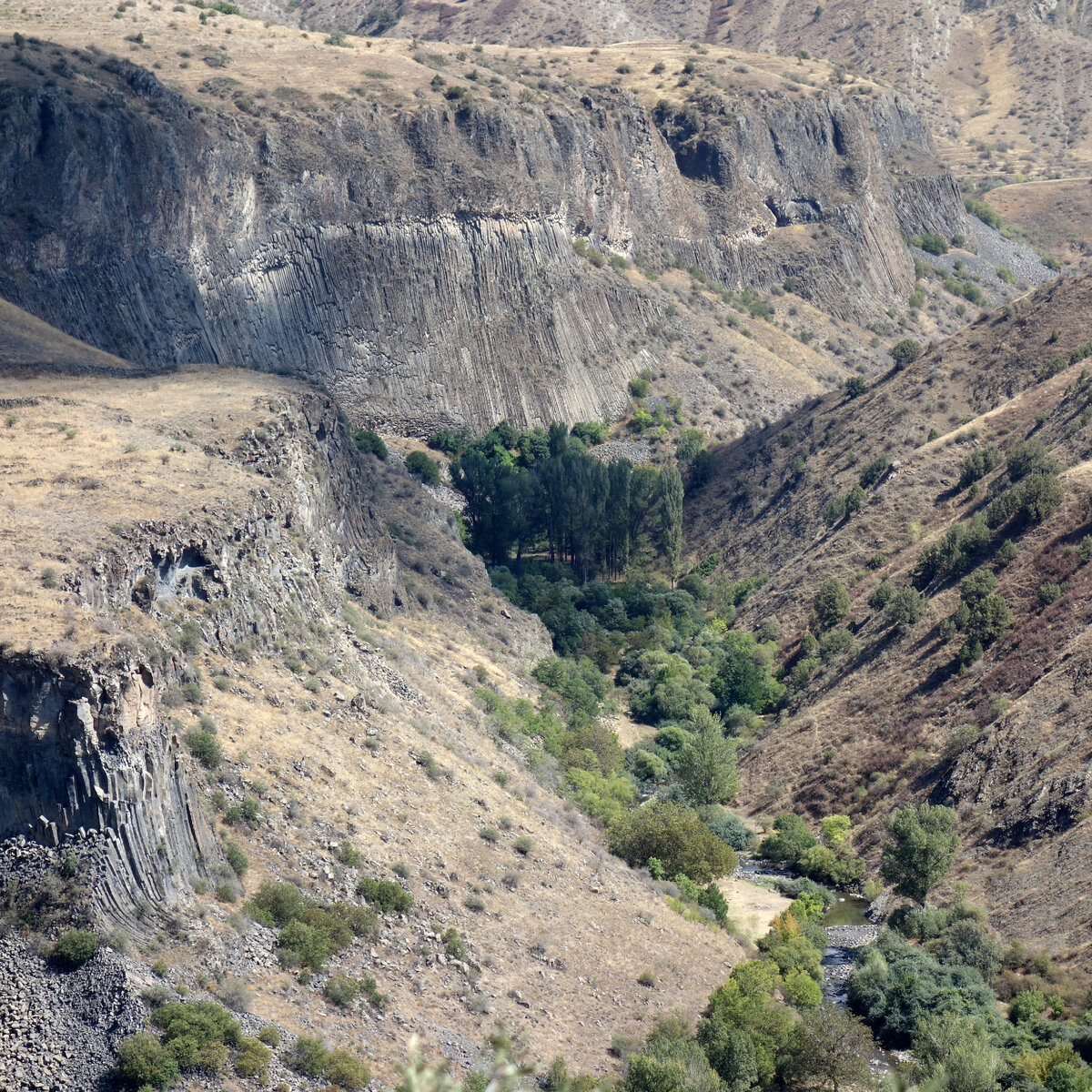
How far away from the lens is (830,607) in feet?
252

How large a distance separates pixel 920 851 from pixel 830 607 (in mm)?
24721

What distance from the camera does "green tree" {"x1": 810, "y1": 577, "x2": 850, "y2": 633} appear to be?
251 feet

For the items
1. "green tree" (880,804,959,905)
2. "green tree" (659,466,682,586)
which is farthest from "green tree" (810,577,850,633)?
"green tree" (880,804,959,905)

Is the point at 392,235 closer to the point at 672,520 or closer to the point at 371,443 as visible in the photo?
the point at 371,443

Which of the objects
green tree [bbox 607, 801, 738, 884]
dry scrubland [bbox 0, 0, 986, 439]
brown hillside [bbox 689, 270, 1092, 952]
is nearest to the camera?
green tree [bbox 607, 801, 738, 884]

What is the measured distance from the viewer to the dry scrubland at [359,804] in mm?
36344

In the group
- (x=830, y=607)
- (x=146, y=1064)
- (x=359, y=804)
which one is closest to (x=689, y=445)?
(x=830, y=607)

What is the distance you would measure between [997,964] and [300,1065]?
946 inches

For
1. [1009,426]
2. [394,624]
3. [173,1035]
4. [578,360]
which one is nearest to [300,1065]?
[173,1035]

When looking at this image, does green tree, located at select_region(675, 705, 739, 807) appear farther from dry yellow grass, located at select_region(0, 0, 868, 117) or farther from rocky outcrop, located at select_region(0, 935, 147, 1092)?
dry yellow grass, located at select_region(0, 0, 868, 117)

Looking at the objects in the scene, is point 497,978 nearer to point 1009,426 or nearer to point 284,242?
point 1009,426

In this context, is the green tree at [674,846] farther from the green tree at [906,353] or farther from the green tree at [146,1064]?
the green tree at [906,353]

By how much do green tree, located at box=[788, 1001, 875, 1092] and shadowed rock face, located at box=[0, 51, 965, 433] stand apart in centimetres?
6183

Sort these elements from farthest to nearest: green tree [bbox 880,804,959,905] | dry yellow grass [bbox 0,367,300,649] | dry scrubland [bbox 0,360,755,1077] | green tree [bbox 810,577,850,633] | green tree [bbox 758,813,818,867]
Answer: green tree [bbox 810,577,850,633] < green tree [bbox 758,813,818,867] < green tree [bbox 880,804,959,905] < dry yellow grass [bbox 0,367,300,649] < dry scrubland [bbox 0,360,755,1077]
